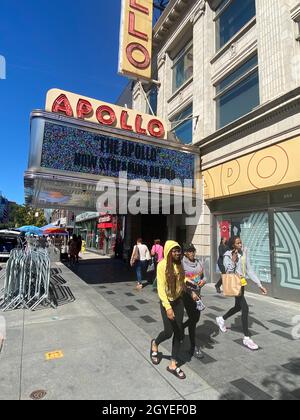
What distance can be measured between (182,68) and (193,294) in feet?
48.5

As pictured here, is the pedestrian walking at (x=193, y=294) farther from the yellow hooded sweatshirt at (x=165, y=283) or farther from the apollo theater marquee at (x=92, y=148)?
the apollo theater marquee at (x=92, y=148)

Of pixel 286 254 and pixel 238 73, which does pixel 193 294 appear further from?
pixel 238 73

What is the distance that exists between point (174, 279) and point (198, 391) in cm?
140

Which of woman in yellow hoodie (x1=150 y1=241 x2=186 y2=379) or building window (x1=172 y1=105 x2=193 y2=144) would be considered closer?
woman in yellow hoodie (x1=150 y1=241 x2=186 y2=379)

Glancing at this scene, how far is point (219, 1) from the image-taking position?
1260 cm

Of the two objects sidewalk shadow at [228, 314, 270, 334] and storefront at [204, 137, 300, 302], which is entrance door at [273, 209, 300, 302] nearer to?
storefront at [204, 137, 300, 302]

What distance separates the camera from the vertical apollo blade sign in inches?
543

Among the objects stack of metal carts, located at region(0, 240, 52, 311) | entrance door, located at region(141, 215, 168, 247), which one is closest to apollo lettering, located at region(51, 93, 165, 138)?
stack of metal carts, located at region(0, 240, 52, 311)

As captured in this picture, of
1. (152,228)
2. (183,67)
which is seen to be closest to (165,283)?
(152,228)

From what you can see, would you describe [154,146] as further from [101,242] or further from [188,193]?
[101,242]

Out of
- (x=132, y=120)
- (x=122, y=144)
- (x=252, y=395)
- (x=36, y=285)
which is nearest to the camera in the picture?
(x=252, y=395)

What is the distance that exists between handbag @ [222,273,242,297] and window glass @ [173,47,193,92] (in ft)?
41.2

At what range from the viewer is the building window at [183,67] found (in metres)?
14.8
